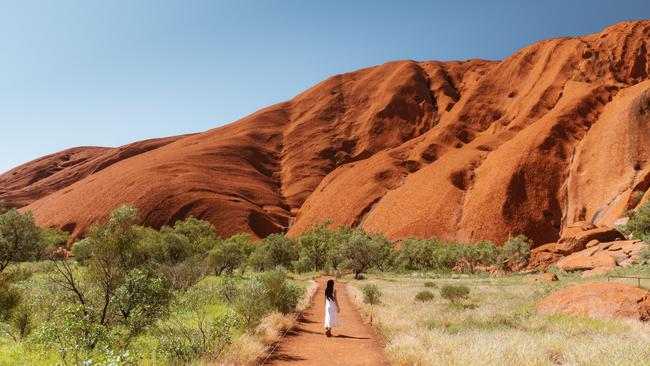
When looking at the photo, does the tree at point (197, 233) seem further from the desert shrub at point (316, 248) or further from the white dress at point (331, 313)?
the white dress at point (331, 313)

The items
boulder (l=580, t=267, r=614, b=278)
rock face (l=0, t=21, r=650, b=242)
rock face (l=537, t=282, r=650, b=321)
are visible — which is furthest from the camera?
rock face (l=0, t=21, r=650, b=242)

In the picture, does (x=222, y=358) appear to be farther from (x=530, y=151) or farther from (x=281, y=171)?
(x=281, y=171)

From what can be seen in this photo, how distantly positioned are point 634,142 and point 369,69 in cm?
11412

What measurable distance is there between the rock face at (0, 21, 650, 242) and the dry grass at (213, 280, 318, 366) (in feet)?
208

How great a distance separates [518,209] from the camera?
240 feet

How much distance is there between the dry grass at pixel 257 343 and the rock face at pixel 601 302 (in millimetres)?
9804

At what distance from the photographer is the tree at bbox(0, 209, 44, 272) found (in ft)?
101

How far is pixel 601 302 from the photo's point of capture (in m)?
14.2

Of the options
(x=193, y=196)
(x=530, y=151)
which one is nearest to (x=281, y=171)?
(x=193, y=196)

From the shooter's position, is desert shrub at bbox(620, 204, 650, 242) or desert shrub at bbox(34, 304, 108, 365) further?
desert shrub at bbox(620, 204, 650, 242)

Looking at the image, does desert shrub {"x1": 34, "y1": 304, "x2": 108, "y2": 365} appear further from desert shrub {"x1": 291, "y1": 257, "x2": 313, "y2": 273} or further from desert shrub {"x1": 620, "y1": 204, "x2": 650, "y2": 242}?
desert shrub {"x1": 291, "y1": 257, "x2": 313, "y2": 273}

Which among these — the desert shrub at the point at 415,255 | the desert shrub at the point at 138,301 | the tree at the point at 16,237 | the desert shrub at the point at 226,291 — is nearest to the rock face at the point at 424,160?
the desert shrub at the point at 415,255

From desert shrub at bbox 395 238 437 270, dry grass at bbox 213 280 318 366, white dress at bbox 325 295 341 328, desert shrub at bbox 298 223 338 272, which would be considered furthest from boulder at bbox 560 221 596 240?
dry grass at bbox 213 280 318 366

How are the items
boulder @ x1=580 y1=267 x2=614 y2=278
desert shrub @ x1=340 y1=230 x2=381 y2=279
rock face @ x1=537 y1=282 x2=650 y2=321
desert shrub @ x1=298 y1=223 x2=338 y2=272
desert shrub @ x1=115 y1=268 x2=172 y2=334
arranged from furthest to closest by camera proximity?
1. desert shrub @ x1=298 y1=223 x2=338 y2=272
2. desert shrub @ x1=340 y1=230 x2=381 y2=279
3. boulder @ x1=580 y1=267 x2=614 y2=278
4. rock face @ x1=537 y1=282 x2=650 y2=321
5. desert shrub @ x1=115 y1=268 x2=172 y2=334
